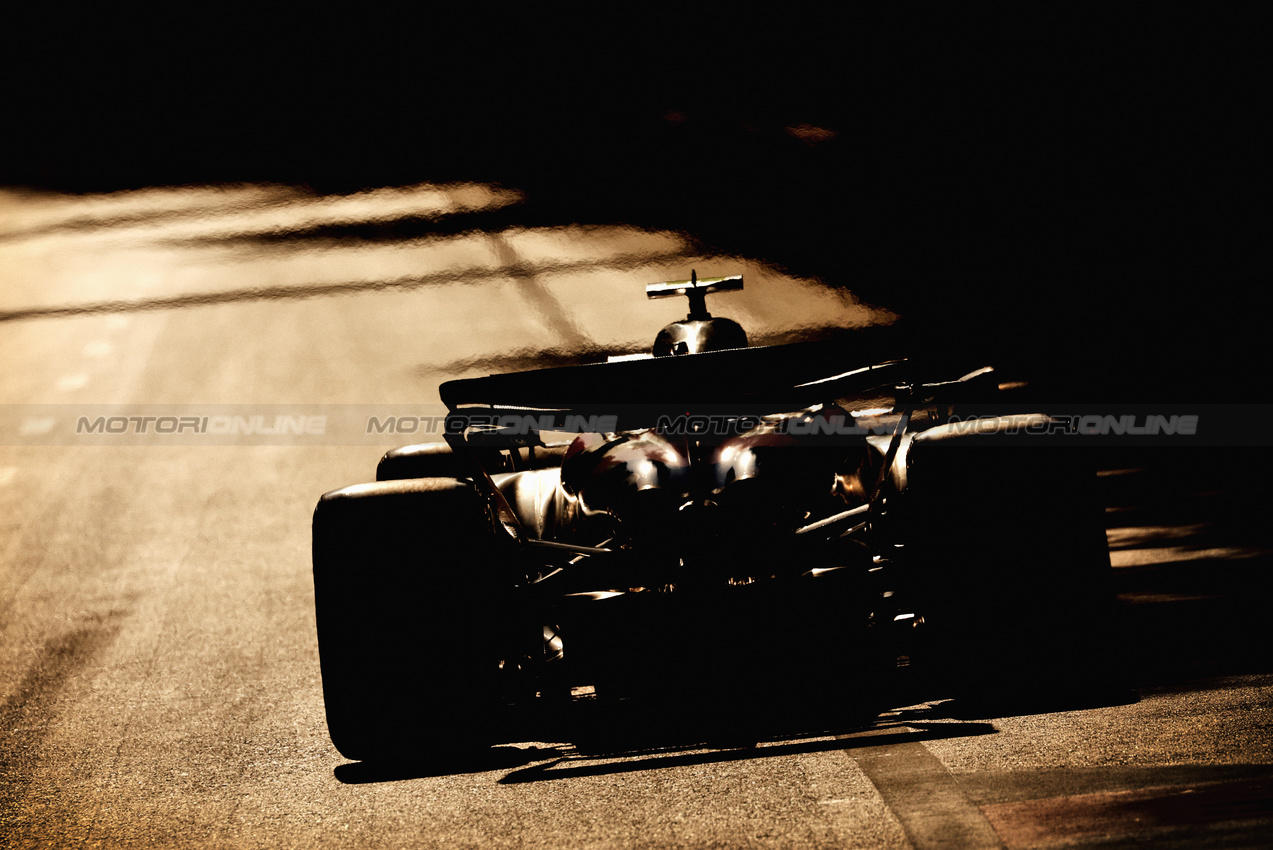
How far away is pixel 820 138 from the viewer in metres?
6.50

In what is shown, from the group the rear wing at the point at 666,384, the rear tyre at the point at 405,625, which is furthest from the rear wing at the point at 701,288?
the rear tyre at the point at 405,625

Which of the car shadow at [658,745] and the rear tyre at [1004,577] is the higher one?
the rear tyre at [1004,577]

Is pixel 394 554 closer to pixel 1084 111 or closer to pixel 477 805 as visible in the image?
pixel 477 805

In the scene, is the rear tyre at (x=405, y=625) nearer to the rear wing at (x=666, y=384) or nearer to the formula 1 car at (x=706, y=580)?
the formula 1 car at (x=706, y=580)

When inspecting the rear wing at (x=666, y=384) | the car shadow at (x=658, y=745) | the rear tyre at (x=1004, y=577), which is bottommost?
the car shadow at (x=658, y=745)

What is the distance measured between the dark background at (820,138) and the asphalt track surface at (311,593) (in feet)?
1.04

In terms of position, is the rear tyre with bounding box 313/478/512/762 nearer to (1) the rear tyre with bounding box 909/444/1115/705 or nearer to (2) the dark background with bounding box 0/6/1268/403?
(1) the rear tyre with bounding box 909/444/1115/705

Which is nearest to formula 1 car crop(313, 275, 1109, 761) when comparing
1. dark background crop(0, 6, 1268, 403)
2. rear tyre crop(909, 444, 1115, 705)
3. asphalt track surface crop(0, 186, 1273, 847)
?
rear tyre crop(909, 444, 1115, 705)

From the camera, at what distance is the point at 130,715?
12.6 ft

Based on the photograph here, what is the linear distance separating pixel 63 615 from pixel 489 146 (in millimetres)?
4458

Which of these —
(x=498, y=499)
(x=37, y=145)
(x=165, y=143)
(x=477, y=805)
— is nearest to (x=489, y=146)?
(x=165, y=143)

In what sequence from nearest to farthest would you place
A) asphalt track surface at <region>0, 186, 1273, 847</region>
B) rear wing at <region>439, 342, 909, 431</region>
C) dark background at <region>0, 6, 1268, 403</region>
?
1. asphalt track surface at <region>0, 186, 1273, 847</region>
2. rear wing at <region>439, 342, 909, 431</region>
3. dark background at <region>0, 6, 1268, 403</region>

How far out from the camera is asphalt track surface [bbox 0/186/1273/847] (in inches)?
91.4

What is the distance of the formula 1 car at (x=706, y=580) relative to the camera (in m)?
2.64
